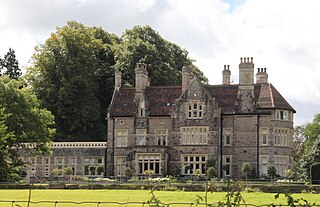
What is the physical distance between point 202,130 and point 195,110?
1661 mm

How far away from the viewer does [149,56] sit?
60.8m

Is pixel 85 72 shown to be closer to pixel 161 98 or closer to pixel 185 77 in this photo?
pixel 161 98

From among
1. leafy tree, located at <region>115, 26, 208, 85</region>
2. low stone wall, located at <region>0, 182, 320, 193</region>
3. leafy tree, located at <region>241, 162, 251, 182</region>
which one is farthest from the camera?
leafy tree, located at <region>115, 26, 208, 85</region>

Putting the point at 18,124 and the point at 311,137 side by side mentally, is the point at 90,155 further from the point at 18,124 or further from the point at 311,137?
the point at 311,137

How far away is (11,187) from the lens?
122 ft

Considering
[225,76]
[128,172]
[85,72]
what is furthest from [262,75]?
[85,72]

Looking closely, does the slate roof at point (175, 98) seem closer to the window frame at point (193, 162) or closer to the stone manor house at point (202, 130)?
the stone manor house at point (202, 130)

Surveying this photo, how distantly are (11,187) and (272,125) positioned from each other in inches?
834

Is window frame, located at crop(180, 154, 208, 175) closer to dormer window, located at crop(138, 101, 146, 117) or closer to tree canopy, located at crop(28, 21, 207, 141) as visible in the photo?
dormer window, located at crop(138, 101, 146, 117)

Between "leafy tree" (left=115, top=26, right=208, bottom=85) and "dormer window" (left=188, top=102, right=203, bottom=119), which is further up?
"leafy tree" (left=115, top=26, right=208, bottom=85)

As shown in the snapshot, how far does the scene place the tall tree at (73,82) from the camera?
58656 millimetres

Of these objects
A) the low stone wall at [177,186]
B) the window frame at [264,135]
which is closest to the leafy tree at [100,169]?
the low stone wall at [177,186]

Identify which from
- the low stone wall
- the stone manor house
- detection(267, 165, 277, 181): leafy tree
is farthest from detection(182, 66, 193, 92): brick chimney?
the low stone wall

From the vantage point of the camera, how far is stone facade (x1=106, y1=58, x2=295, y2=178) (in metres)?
49.5
